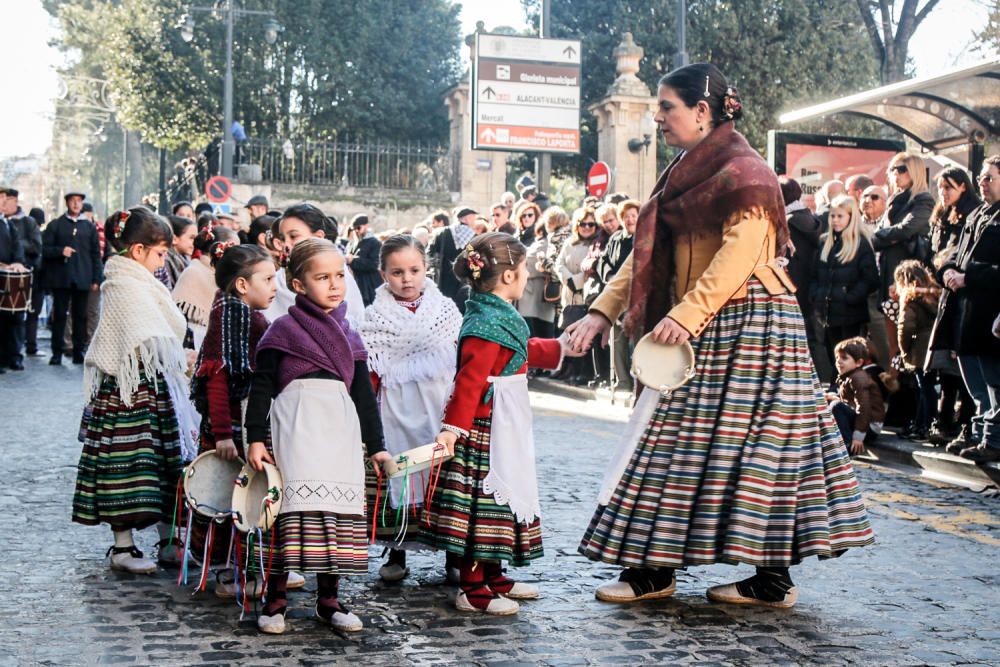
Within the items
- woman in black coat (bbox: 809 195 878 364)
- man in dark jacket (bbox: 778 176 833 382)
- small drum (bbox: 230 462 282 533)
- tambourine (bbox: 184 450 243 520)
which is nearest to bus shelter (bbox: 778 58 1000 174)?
woman in black coat (bbox: 809 195 878 364)

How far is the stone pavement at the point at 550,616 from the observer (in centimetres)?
481

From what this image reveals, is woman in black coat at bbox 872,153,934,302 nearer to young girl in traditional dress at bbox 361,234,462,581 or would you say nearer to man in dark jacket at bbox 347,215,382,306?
young girl in traditional dress at bbox 361,234,462,581

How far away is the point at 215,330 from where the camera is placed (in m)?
5.75

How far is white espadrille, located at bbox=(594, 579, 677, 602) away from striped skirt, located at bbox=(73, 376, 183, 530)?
1969 mm

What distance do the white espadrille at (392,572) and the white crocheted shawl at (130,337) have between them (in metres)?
1.26

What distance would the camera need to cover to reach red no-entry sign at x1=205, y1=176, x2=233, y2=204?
27.3 m

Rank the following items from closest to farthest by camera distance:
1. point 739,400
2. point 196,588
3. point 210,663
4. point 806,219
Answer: point 210,663, point 739,400, point 196,588, point 806,219

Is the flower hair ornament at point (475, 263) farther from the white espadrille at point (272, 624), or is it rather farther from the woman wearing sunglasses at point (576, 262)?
the woman wearing sunglasses at point (576, 262)

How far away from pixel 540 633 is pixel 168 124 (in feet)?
119

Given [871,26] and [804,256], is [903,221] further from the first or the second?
[871,26]

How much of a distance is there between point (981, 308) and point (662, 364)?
4.76 metres

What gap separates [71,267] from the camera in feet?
59.7

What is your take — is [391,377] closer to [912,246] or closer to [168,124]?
[912,246]

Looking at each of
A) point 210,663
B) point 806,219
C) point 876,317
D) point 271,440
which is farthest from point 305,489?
point 876,317
